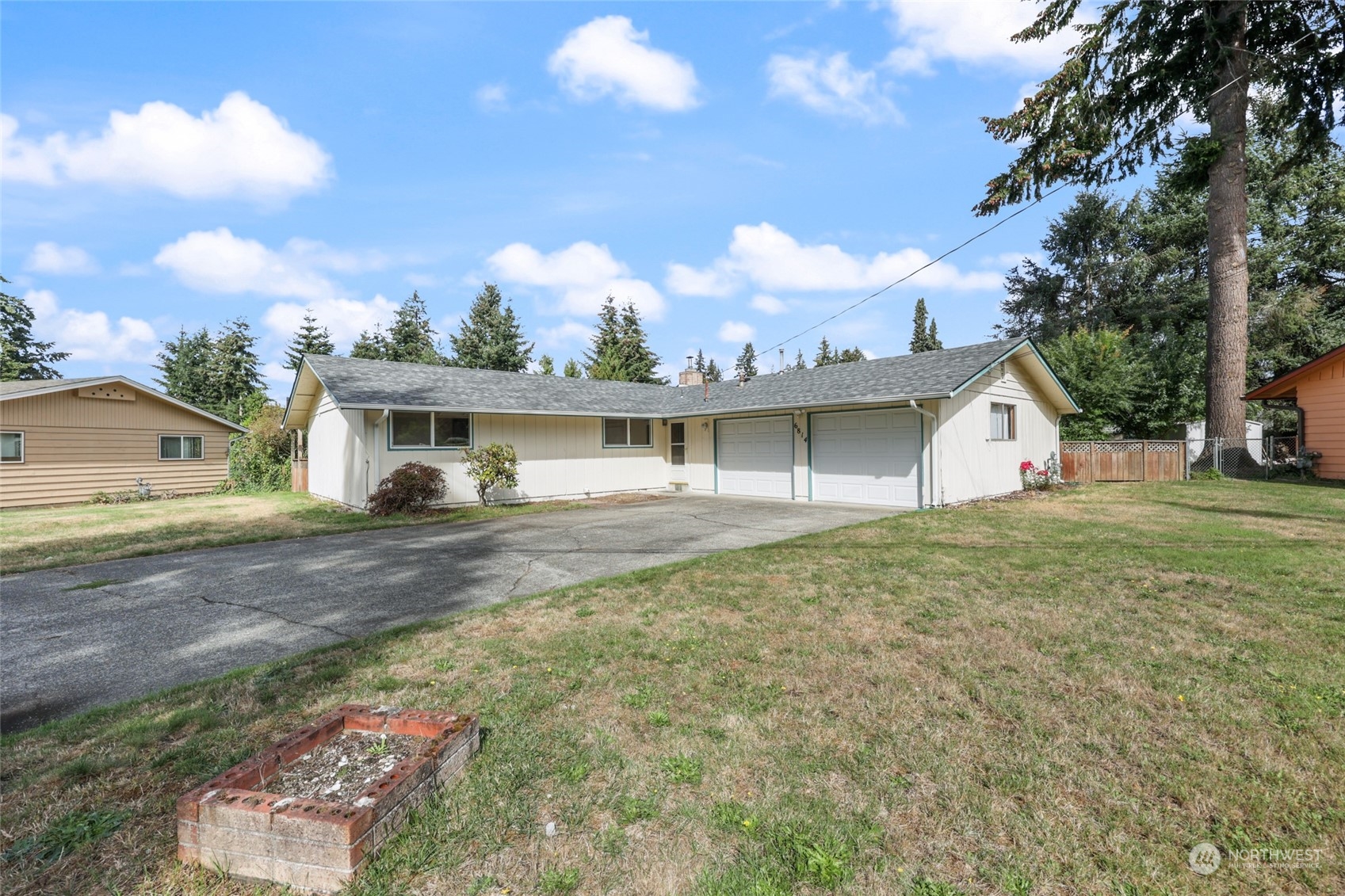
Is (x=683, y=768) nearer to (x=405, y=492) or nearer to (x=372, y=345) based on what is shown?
(x=405, y=492)

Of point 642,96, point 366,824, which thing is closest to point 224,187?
point 642,96

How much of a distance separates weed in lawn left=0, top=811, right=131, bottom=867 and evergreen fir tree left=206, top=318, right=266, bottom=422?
4063 centimetres

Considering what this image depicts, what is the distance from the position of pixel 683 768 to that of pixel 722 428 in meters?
14.1

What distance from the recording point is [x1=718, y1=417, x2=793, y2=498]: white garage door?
1492 cm

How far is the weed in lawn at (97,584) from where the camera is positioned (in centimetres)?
646

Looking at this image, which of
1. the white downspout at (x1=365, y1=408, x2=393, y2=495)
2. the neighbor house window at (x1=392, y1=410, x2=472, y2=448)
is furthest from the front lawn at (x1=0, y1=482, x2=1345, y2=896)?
the neighbor house window at (x1=392, y1=410, x2=472, y2=448)

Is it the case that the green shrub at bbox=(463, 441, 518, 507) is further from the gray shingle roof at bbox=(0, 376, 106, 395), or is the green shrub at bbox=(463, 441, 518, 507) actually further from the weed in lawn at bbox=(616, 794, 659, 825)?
the gray shingle roof at bbox=(0, 376, 106, 395)

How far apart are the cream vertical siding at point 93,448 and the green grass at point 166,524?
97 centimetres

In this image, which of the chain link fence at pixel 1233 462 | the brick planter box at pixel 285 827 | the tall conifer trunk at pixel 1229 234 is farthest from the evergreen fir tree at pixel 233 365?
the tall conifer trunk at pixel 1229 234

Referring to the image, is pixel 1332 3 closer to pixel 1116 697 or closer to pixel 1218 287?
pixel 1218 287

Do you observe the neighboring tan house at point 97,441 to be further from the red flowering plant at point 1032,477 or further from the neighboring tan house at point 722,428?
the red flowering plant at point 1032,477

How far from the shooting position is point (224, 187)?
12609 millimetres

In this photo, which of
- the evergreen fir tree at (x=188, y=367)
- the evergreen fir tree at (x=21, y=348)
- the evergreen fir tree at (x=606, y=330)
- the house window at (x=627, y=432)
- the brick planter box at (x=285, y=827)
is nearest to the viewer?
the brick planter box at (x=285, y=827)

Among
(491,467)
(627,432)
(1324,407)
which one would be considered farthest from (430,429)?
(1324,407)
